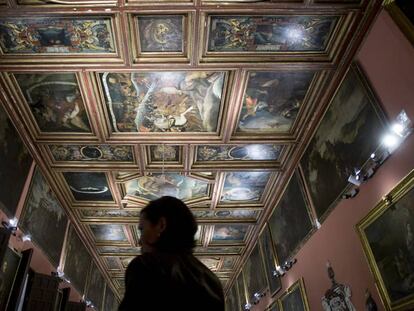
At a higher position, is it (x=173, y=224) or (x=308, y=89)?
(x=308, y=89)

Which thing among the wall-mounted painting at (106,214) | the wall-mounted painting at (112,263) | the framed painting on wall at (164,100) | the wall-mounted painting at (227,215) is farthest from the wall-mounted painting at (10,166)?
the wall-mounted painting at (112,263)

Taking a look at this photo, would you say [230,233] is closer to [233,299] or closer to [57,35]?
[233,299]

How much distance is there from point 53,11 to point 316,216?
786 cm

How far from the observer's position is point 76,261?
1462cm

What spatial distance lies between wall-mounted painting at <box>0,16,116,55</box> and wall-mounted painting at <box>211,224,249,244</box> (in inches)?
427

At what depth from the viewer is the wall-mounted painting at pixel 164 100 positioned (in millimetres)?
8062

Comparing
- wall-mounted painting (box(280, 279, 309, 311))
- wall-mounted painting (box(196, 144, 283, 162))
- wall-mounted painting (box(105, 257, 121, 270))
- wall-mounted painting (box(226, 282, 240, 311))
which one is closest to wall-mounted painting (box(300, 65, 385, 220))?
wall-mounted painting (box(196, 144, 283, 162))

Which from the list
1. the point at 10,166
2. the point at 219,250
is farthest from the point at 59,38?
the point at 219,250

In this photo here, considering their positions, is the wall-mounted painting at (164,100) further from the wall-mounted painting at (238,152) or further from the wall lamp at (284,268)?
the wall lamp at (284,268)

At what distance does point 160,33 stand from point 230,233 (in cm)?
1187

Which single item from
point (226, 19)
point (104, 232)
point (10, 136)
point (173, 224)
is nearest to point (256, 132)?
point (226, 19)

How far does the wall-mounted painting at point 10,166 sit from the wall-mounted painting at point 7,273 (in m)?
1.07

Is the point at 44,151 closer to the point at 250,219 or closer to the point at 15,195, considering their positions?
the point at 15,195

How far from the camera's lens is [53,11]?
6410 millimetres
